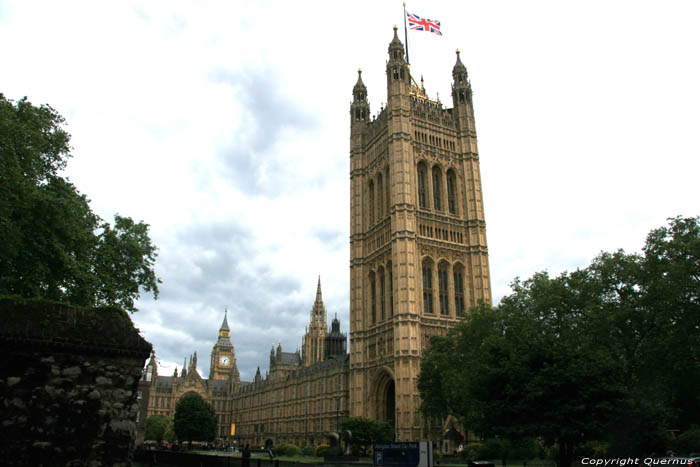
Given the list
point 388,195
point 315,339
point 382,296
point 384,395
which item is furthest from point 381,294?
point 315,339

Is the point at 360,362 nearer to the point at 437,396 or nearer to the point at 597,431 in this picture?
the point at 437,396

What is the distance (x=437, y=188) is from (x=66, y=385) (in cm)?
6027

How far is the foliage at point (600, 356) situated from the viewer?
77.9 feet

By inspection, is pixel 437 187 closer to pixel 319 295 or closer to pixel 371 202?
pixel 371 202

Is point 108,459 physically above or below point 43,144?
below

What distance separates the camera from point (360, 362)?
63.3 m

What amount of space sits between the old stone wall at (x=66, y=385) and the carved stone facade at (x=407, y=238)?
1790 inches

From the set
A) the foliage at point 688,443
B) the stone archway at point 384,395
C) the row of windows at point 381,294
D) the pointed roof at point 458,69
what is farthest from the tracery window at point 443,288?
the foliage at point 688,443

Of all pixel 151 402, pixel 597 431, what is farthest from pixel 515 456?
pixel 151 402

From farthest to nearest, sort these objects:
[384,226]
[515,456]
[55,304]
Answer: [384,226]
[515,456]
[55,304]

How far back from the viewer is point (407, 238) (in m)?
60.4

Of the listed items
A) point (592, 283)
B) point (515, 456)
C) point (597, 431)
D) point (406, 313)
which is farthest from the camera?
point (406, 313)

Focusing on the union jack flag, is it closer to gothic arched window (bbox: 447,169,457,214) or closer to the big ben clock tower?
gothic arched window (bbox: 447,169,457,214)

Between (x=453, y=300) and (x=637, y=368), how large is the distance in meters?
31.2
